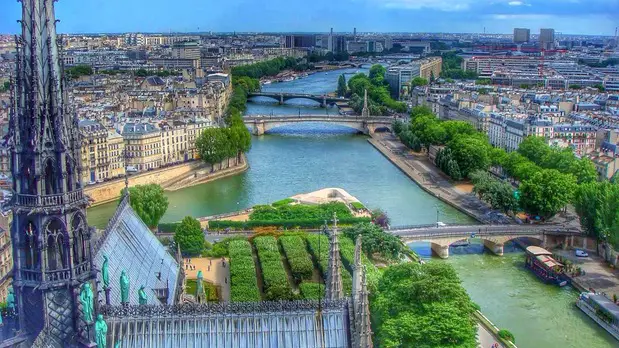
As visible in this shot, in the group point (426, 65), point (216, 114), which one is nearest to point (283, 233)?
point (216, 114)

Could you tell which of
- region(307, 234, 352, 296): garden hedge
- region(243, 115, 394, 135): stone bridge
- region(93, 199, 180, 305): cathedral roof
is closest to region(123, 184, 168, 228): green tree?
region(307, 234, 352, 296): garden hedge

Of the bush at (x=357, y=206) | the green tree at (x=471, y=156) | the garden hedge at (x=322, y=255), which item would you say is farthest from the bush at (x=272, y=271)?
the green tree at (x=471, y=156)

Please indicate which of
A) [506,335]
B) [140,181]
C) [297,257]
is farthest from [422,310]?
[140,181]

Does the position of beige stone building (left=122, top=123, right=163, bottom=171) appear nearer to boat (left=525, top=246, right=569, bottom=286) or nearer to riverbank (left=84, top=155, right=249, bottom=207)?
riverbank (left=84, top=155, right=249, bottom=207)

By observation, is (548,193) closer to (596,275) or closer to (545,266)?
(596,275)

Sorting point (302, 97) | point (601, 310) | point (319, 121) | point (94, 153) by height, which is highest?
point (94, 153)

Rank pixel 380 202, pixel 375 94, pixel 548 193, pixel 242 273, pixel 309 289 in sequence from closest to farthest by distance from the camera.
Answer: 1. pixel 309 289
2. pixel 242 273
3. pixel 548 193
4. pixel 380 202
5. pixel 375 94

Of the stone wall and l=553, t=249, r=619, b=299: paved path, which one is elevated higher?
the stone wall
